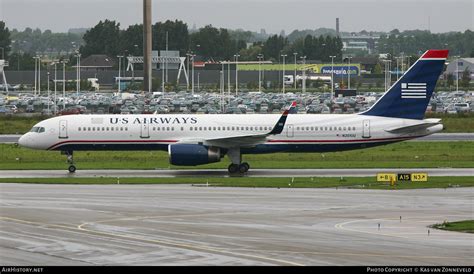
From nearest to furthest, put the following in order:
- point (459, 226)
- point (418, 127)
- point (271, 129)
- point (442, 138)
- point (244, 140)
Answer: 1. point (459, 226)
2. point (244, 140)
3. point (418, 127)
4. point (271, 129)
5. point (442, 138)

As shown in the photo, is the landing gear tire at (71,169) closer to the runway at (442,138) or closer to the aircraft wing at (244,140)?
the aircraft wing at (244,140)

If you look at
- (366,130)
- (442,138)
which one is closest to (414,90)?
(366,130)

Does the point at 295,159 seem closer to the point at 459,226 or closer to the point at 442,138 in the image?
the point at 442,138

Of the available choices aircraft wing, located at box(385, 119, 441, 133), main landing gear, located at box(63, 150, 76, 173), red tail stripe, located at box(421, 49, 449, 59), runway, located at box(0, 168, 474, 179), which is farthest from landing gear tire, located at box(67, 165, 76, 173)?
red tail stripe, located at box(421, 49, 449, 59)

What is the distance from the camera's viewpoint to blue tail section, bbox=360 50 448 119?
197 ft

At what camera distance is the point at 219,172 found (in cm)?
5972

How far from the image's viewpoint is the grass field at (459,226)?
1357 inches

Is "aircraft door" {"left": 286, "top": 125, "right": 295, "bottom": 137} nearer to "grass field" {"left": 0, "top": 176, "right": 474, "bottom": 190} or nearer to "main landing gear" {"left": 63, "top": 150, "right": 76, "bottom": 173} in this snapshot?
"grass field" {"left": 0, "top": 176, "right": 474, "bottom": 190}

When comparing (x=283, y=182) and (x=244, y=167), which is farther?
(x=244, y=167)

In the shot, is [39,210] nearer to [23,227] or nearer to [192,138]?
[23,227]

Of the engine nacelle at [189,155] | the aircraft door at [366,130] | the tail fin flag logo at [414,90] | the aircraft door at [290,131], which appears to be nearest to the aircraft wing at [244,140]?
the engine nacelle at [189,155]

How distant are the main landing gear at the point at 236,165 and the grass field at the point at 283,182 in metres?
3.74

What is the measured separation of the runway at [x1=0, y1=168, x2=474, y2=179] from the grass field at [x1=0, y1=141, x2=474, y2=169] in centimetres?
229

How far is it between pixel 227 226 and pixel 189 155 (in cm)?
2206
